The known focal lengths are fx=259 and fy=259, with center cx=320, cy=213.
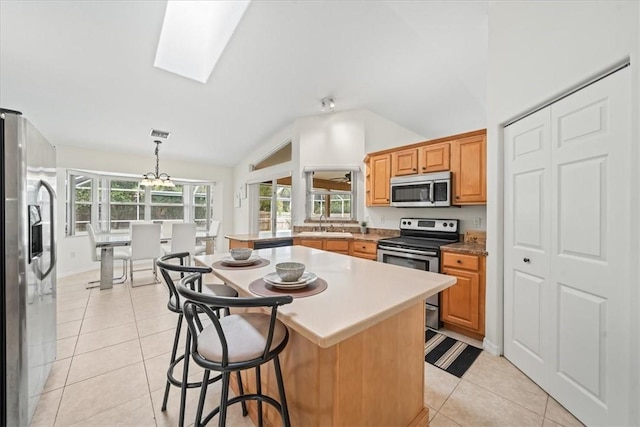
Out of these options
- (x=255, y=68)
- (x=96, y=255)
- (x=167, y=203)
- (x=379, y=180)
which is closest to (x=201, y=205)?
(x=167, y=203)

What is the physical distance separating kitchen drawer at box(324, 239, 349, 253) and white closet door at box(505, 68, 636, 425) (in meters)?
1.94

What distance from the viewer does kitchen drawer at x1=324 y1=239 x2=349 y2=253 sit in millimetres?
3623

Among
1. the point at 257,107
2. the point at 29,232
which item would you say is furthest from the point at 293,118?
the point at 29,232

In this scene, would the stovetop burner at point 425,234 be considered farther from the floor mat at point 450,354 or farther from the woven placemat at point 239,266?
the woven placemat at point 239,266

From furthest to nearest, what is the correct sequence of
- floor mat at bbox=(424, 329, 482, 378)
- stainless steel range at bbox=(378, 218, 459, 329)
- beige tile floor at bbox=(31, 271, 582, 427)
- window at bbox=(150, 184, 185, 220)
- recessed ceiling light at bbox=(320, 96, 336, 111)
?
1. window at bbox=(150, 184, 185, 220)
2. recessed ceiling light at bbox=(320, 96, 336, 111)
3. stainless steel range at bbox=(378, 218, 459, 329)
4. floor mat at bbox=(424, 329, 482, 378)
5. beige tile floor at bbox=(31, 271, 582, 427)

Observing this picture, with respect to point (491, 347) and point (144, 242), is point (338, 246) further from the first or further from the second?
point (144, 242)

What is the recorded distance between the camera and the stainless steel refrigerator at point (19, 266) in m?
1.29

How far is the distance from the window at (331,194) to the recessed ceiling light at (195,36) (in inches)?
83.0

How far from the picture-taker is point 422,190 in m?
3.21

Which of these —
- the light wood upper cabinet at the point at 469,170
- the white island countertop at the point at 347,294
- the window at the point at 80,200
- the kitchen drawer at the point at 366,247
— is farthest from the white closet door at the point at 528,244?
the window at the point at 80,200

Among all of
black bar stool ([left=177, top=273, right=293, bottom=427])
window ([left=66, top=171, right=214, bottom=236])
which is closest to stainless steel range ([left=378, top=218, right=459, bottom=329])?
black bar stool ([left=177, top=273, right=293, bottom=427])

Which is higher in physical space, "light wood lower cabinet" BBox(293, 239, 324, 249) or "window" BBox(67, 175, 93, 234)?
"window" BBox(67, 175, 93, 234)

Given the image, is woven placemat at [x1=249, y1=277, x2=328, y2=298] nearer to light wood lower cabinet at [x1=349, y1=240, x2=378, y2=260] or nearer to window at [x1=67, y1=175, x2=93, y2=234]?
light wood lower cabinet at [x1=349, y1=240, x2=378, y2=260]

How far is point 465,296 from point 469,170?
4.33 feet
